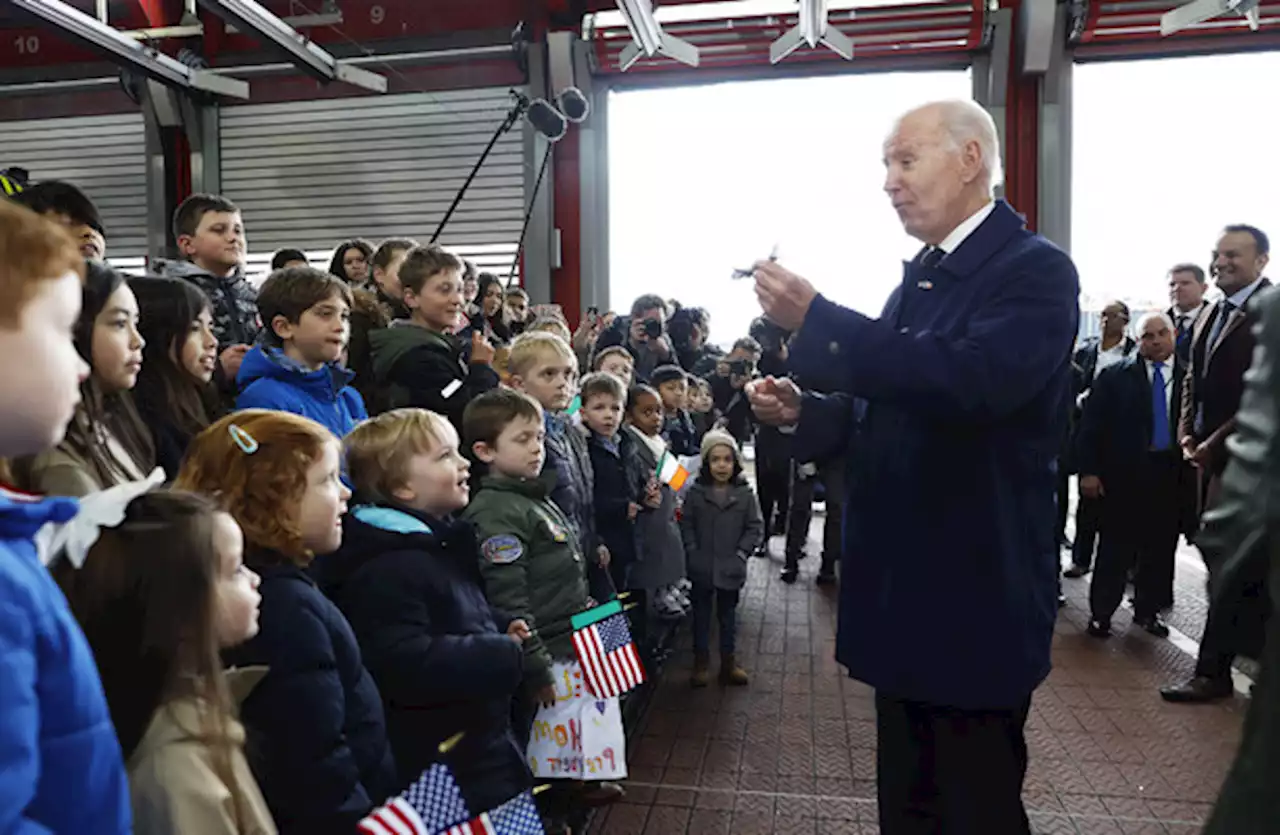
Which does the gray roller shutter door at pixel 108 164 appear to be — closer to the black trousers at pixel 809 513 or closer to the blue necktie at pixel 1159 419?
the black trousers at pixel 809 513

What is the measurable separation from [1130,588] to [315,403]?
16.6 feet

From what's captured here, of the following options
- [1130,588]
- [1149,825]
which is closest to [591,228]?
[1130,588]

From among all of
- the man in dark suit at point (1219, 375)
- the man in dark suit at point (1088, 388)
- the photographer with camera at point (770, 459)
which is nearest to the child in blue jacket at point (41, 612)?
the man in dark suit at point (1219, 375)

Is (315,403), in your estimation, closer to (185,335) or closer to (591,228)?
(185,335)

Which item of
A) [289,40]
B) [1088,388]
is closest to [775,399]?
[1088,388]

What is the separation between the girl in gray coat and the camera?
4.19 m

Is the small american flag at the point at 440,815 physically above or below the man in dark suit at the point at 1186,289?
below

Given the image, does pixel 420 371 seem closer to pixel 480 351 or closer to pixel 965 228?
pixel 480 351

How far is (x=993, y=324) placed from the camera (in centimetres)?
171

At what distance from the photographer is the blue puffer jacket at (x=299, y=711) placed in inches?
58.3

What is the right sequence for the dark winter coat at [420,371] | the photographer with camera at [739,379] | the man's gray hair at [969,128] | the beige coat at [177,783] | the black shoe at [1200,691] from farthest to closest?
the photographer with camera at [739,379] < the black shoe at [1200,691] < the dark winter coat at [420,371] < the man's gray hair at [969,128] < the beige coat at [177,783]

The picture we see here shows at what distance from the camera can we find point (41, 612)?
892mm

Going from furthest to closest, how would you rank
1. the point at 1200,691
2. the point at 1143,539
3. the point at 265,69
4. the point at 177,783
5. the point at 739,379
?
the point at 265,69 → the point at 739,379 → the point at 1143,539 → the point at 1200,691 → the point at 177,783

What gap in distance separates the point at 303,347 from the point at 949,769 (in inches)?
76.9
